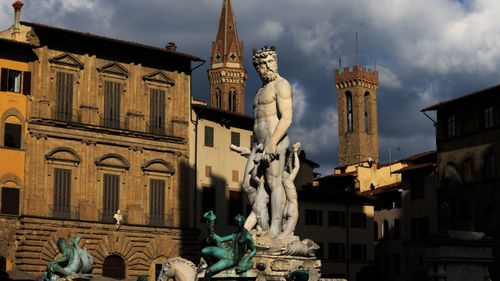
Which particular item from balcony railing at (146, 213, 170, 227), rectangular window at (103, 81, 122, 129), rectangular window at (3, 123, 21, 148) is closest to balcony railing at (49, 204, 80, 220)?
rectangular window at (3, 123, 21, 148)

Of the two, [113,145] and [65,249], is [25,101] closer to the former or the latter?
[113,145]

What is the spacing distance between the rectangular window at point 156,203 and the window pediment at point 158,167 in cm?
75

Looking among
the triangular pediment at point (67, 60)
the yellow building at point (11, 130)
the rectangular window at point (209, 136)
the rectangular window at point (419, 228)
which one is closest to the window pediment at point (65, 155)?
the yellow building at point (11, 130)

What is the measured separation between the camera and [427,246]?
73.9 ft

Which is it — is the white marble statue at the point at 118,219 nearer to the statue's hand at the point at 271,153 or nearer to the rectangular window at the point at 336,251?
the rectangular window at the point at 336,251

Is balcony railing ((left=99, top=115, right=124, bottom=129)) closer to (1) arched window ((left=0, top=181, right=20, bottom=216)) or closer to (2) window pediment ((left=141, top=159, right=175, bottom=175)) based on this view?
(2) window pediment ((left=141, top=159, right=175, bottom=175))

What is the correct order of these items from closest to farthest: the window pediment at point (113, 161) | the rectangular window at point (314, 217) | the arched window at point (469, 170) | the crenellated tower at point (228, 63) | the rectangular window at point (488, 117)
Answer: the window pediment at point (113, 161), the rectangular window at point (488, 117), the arched window at point (469, 170), the rectangular window at point (314, 217), the crenellated tower at point (228, 63)

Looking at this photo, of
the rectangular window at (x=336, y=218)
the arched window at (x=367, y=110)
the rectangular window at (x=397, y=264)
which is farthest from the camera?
the arched window at (x=367, y=110)

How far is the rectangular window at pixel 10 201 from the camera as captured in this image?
180 ft

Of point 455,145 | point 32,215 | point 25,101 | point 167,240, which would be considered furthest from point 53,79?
point 455,145

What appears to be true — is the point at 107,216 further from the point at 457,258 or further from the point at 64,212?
the point at 457,258

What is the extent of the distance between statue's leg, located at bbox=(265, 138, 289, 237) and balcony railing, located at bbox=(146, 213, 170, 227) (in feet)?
134

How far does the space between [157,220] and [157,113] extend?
22.5ft

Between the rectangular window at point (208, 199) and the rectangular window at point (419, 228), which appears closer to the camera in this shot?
the rectangular window at point (208, 199)
